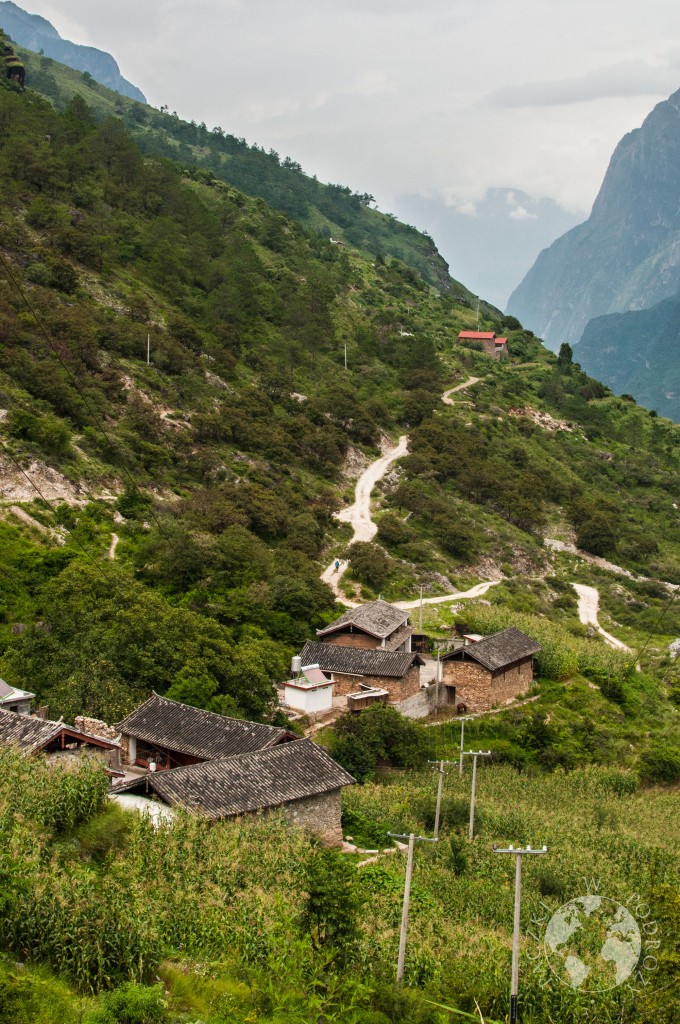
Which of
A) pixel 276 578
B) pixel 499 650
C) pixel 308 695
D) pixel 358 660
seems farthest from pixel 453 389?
pixel 308 695

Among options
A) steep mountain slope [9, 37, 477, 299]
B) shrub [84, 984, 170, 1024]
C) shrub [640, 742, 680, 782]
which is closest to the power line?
shrub [640, 742, 680, 782]

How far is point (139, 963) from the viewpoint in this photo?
1295 centimetres

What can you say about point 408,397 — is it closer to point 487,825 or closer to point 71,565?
point 71,565

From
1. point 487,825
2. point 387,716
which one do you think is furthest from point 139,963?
point 387,716

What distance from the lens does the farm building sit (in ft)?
80.1

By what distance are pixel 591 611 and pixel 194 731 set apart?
3472 cm

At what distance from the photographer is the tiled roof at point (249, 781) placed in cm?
2003

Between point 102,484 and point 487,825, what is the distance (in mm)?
24923

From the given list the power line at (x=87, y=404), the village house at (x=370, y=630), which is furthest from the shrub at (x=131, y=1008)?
the power line at (x=87, y=404)

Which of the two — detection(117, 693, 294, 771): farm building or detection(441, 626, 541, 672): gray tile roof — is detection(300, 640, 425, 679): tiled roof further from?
detection(117, 693, 294, 771): farm building

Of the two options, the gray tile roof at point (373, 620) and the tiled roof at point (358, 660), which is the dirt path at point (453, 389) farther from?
the tiled roof at point (358, 660)

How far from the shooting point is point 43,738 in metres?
21.4

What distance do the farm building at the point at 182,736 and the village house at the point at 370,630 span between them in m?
13.0

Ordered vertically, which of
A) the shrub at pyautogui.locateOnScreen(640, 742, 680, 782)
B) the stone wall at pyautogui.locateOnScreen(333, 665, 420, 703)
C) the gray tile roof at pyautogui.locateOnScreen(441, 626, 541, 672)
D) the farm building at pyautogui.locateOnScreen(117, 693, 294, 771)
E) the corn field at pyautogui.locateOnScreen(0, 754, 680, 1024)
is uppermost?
the gray tile roof at pyautogui.locateOnScreen(441, 626, 541, 672)
